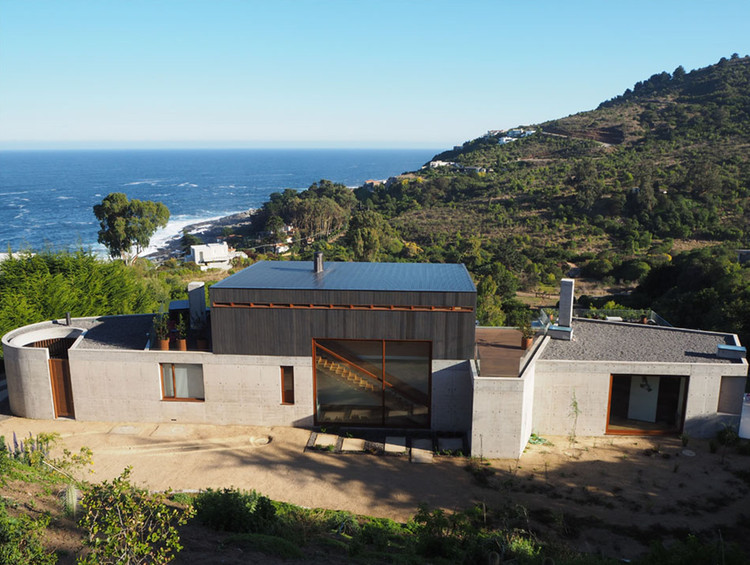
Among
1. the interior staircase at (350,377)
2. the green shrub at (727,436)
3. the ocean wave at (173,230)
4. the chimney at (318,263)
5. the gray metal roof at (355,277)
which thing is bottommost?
the ocean wave at (173,230)

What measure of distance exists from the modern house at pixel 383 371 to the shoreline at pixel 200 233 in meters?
59.0

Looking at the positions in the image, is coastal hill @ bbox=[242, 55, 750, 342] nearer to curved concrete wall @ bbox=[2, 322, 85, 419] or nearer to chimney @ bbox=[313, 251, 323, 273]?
chimney @ bbox=[313, 251, 323, 273]

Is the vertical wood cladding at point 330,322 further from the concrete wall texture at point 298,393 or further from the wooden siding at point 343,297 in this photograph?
the concrete wall texture at point 298,393

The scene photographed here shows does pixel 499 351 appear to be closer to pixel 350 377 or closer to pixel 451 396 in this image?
pixel 451 396

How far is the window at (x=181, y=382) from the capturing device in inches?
696

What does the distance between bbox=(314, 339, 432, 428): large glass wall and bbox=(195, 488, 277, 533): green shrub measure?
5.81 meters

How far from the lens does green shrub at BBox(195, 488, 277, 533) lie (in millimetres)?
11227

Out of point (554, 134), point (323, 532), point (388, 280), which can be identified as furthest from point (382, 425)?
point (554, 134)

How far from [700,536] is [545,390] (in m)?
5.47

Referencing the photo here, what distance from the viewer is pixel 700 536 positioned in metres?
12.1

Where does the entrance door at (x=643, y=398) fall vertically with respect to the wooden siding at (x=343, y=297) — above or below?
below

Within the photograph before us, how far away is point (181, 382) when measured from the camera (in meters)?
17.8

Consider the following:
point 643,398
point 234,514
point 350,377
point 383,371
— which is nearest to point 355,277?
point 383,371

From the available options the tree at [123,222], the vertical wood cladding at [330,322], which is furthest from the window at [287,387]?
the tree at [123,222]
